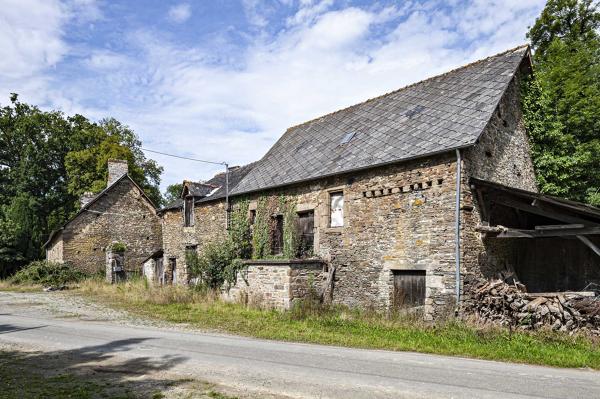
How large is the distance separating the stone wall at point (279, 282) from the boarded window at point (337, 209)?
4.74 ft

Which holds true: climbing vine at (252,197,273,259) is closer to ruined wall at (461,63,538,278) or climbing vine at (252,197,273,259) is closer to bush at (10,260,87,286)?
ruined wall at (461,63,538,278)

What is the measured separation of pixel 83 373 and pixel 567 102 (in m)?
19.8

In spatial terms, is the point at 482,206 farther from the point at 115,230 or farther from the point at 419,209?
the point at 115,230

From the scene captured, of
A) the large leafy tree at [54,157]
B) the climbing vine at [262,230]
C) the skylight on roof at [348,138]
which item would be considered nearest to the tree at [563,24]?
the skylight on roof at [348,138]

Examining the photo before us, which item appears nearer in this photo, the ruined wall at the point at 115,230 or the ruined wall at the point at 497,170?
the ruined wall at the point at 497,170

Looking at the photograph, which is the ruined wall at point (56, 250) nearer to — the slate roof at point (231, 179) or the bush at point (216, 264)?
the slate roof at point (231, 179)

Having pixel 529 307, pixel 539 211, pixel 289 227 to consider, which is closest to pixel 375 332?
pixel 529 307

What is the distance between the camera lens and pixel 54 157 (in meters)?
42.3

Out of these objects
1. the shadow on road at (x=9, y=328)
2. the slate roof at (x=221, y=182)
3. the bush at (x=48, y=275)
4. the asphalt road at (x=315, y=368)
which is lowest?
the bush at (x=48, y=275)

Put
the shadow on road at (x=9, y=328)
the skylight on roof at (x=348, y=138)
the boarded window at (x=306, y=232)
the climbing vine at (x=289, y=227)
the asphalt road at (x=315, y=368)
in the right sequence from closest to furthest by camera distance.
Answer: the asphalt road at (x=315, y=368)
the shadow on road at (x=9, y=328)
the boarded window at (x=306, y=232)
the climbing vine at (x=289, y=227)
the skylight on roof at (x=348, y=138)

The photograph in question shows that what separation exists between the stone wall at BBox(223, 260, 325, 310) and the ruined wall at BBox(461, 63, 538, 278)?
4.89 meters

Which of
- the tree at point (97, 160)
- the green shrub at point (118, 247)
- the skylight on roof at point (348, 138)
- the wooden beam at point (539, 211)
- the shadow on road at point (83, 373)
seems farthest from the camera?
the tree at point (97, 160)

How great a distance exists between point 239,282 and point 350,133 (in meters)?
6.90

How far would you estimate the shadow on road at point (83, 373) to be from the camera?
537cm
